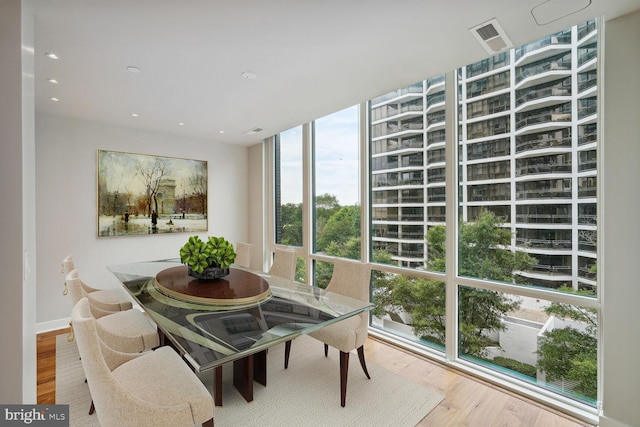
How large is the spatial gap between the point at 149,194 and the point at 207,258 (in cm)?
248

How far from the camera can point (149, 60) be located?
7.86 feet

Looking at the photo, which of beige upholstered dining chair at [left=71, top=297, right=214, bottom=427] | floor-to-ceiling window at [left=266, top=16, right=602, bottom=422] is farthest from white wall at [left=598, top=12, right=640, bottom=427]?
beige upholstered dining chair at [left=71, top=297, right=214, bottom=427]

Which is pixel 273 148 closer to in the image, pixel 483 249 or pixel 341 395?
pixel 483 249

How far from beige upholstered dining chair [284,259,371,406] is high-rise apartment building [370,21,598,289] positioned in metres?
0.86

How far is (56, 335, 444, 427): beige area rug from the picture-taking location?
81.2 inches

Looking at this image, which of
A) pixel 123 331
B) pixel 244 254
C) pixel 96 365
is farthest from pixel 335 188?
pixel 96 365

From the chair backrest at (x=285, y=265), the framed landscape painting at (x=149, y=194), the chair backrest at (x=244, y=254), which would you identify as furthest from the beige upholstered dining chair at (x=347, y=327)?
the framed landscape painting at (x=149, y=194)

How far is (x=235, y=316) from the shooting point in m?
1.90

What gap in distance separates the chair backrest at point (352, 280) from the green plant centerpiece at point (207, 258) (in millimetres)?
999

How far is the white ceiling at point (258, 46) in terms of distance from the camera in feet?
5.91

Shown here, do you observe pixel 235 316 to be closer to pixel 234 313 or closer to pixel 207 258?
pixel 234 313

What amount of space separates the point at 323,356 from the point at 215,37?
290 centimetres

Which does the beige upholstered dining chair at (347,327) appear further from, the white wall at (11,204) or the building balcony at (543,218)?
the white wall at (11,204)

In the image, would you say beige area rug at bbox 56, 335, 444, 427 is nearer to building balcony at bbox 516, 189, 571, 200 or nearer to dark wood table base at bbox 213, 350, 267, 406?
dark wood table base at bbox 213, 350, 267, 406
